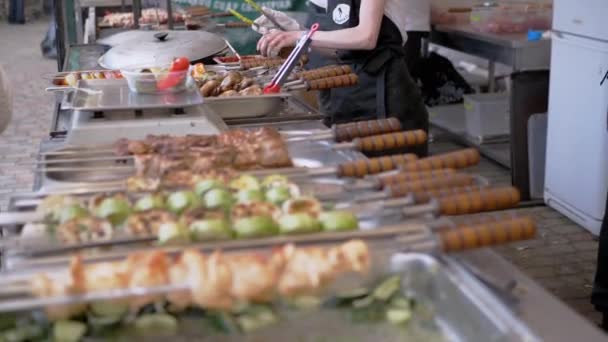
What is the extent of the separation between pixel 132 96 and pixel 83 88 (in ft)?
0.62

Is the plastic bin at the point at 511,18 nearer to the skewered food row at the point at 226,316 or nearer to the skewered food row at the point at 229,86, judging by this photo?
the skewered food row at the point at 229,86

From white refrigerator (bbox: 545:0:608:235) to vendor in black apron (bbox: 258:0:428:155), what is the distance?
39.5 inches

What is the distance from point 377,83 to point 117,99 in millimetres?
1117

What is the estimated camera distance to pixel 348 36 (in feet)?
8.82

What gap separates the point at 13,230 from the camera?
57.0 inches

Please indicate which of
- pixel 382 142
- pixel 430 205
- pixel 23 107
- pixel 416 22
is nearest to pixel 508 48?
pixel 416 22

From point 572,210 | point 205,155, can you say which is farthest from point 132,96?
point 572,210

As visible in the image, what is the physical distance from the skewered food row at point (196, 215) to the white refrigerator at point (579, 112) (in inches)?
93.4

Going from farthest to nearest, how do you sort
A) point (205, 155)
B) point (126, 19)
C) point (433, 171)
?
point (126, 19) < point (205, 155) < point (433, 171)

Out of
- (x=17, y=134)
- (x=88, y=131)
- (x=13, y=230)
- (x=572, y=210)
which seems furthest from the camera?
(x=17, y=134)

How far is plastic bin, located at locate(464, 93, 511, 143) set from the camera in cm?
495

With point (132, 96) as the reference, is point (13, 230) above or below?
below

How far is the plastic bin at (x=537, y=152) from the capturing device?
4.15 meters

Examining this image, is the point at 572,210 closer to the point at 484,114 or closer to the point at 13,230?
the point at 484,114
